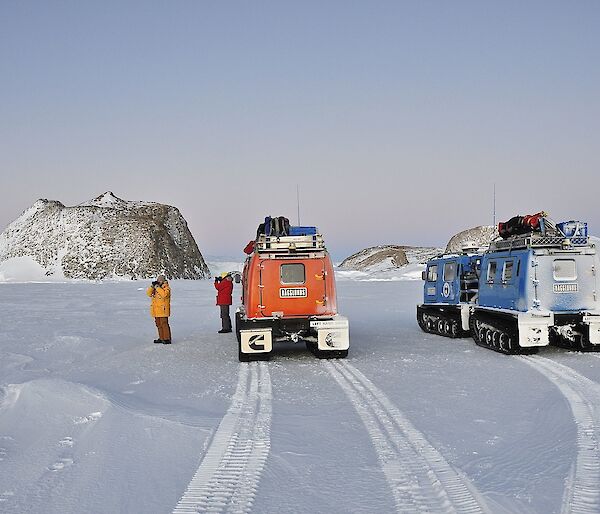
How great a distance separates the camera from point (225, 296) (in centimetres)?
1814

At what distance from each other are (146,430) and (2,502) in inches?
77.3

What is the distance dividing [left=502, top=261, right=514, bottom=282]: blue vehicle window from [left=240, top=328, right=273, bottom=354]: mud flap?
213 inches

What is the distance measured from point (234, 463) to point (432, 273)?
1434 cm

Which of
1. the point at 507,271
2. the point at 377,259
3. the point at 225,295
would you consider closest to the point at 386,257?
the point at 377,259

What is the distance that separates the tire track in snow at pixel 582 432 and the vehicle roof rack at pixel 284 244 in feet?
16.2

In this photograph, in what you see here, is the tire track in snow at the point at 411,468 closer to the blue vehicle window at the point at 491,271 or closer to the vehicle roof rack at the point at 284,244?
the vehicle roof rack at the point at 284,244

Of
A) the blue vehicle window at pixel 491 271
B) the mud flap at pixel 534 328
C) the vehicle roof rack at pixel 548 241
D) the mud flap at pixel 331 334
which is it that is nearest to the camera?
the mud flap at pixel 534 328

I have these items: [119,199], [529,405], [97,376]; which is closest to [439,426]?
[529,405]

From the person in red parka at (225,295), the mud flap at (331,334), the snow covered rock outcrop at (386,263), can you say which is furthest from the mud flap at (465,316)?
the snow covered rock outcrop at (386,263)

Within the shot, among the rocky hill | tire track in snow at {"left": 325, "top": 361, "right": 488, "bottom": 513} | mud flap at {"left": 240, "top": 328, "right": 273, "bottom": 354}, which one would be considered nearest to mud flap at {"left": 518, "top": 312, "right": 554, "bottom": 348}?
mud flap at {"left": 240, "top": 328, "right": 273, "bottom": 354}

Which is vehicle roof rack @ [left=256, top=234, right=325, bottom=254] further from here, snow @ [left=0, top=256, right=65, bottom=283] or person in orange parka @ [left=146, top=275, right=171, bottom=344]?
snow @ [left=0, top=256, right=65, bottom=283]

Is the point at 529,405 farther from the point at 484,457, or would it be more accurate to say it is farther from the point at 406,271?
the point at 406,271

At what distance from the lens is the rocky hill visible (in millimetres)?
81463

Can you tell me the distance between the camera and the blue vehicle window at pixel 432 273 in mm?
18922
